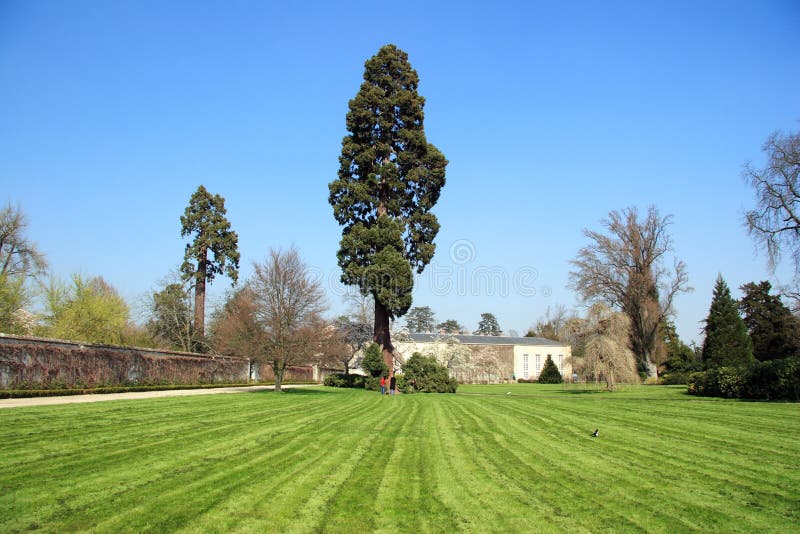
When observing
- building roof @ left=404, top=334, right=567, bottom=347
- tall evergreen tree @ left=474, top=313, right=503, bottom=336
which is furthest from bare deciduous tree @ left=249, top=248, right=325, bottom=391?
tall evergreen tree @ left=474, top=313, right=503, bottom=336

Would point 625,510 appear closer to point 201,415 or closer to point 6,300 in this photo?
point 201,415

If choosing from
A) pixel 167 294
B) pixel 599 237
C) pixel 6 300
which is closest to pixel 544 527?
pixel 6 300

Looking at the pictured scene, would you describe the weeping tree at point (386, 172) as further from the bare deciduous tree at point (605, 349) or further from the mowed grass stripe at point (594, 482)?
the mowed grass stripe at point (594, 482)

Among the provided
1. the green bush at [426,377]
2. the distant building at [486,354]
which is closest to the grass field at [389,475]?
the green bush at [426,377]

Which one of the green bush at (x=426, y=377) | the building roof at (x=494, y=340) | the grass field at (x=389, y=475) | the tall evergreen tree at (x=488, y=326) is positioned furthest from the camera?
the tall evergreen tree at (x=488, y=326)

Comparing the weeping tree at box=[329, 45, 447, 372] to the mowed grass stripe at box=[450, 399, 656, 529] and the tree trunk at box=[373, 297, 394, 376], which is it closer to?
the tree trunk at box=[373, 297, 394, 376]

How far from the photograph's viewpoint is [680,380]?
132 ft

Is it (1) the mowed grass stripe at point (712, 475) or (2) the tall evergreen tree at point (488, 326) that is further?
(2) the tall evergreen tree at point (488, 326)

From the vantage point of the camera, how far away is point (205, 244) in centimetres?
4941

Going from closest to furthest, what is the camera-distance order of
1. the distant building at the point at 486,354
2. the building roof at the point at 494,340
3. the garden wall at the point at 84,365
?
1. the garden wall at the point at 84,365
2. the distant building at the point at 486,354
3. the building roof at the point at 494,340

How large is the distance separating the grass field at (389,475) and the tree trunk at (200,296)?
34.3 metres

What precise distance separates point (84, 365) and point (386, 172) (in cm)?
2021

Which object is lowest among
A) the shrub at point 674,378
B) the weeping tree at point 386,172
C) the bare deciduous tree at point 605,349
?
the shrub at point 674,378

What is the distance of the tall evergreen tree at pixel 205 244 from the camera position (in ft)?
160
